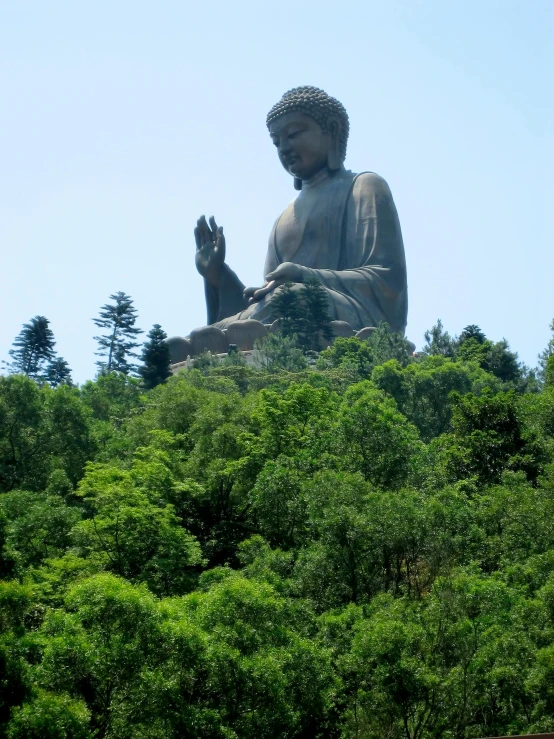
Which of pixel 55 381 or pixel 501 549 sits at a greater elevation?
pixel 55 381

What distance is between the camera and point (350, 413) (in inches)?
907

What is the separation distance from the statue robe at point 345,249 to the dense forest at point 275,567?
1203 cm

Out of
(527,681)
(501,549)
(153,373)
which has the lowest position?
(527,681)

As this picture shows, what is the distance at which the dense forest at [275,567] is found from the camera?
15367 millimetres

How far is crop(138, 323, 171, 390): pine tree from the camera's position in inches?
1371

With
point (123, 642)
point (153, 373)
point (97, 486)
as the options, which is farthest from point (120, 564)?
point (153, 373)

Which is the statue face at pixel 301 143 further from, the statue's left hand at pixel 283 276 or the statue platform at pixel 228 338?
the statue platform at pixel 228 338

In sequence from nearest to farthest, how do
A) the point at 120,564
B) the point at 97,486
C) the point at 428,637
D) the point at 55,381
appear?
the point at 428,637
the point at 120,564
the point at 97,486
the point at 55,381

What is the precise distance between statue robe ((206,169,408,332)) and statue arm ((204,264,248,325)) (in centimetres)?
3

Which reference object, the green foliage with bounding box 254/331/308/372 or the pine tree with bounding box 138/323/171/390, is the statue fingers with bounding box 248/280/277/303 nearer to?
the green foliage with bounding box 254/331/308/372

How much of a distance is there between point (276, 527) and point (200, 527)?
166cm

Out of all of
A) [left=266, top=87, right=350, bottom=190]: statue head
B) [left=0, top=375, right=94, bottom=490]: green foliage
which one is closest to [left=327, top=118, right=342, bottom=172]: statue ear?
[left=266, top=87, right=350, bottom=190]: statue head

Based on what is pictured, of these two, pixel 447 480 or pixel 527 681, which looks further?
pixel 447 480

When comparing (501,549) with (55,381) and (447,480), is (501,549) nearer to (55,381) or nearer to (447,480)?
(447,480)
